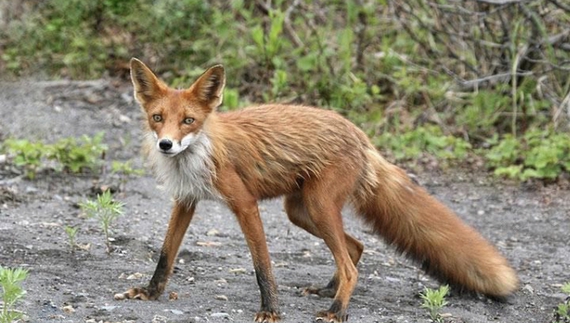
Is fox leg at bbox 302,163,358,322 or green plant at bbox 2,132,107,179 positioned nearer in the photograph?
fox leg at bbox 302,163,358,322

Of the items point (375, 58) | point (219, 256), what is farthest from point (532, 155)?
point (219, 256)

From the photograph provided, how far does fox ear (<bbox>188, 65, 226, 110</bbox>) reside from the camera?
5129 mm

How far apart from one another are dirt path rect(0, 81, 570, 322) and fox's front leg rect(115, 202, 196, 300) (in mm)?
95

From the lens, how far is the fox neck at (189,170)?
5.13m

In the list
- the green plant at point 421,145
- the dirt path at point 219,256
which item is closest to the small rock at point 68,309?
the dirt path at point 219,256

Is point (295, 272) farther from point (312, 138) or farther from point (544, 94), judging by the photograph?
point (544, 94)

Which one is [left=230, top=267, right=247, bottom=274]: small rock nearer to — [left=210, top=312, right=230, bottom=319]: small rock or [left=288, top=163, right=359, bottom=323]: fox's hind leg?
[left=288, top=163, right=359, bottom=323]: fox's hind leg

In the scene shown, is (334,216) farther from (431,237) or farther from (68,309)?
(68,309)

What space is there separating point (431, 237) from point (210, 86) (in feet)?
5.50

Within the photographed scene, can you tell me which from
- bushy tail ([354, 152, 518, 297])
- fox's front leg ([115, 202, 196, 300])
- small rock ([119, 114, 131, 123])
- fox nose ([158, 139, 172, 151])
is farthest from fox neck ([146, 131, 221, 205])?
small rock ([119, 114, 131, 123])

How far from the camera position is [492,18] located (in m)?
10.3

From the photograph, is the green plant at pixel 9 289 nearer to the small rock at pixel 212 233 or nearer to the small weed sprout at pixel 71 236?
the small weed sprout at pixel 71 236

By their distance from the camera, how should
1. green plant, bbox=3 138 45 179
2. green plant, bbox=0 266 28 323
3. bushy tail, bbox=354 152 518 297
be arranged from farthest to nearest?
green plant, bbox=3 138 45 179, bushy tail, bbox=354 152 518 297, green plant, bbox=0 266 28 323

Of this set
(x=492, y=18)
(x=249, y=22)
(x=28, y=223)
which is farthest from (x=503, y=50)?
(x=28, y=223)
